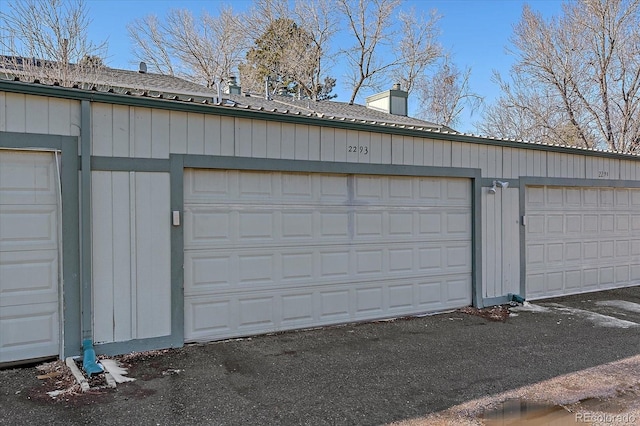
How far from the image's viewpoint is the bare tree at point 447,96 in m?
22.9

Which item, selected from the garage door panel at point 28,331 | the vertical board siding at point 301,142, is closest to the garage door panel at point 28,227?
the garage door panel at point 28,331

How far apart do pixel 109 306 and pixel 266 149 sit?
7.89 feet

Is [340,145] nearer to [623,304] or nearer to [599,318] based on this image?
[599,318]

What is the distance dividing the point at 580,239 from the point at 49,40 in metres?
12.0

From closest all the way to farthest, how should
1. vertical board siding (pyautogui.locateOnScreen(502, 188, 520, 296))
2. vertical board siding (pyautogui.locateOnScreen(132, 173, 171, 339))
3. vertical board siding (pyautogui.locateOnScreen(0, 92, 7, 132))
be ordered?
vertical board siding (pyautogui.locateOnScreen(0, 92, 7, 132)) < vertical board siding (pyautogui.locateOnScreen(132, 173, 171, 339)) < vertical board siding (pyautogui.locateOnScreen(502, 188, 520, 296))

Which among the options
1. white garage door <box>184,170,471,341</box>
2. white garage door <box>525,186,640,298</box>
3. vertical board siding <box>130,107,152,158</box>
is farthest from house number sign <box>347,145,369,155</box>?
white garage door <box>525,186,640,298</box>

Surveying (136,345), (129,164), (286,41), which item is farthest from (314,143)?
(286,41)

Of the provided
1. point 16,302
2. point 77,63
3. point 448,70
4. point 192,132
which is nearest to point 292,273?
point 192,132

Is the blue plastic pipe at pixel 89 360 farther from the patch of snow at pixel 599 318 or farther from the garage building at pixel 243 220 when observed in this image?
the patch of snow at pixel 599 318

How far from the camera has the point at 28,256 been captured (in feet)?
14.8

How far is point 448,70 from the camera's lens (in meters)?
23.1

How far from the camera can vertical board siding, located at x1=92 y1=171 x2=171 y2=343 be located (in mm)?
4738

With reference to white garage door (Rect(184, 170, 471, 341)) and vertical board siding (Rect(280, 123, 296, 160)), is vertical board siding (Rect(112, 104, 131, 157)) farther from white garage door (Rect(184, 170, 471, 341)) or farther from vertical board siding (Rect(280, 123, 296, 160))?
vertical board siding (Rect(280, 123, 296, 160))

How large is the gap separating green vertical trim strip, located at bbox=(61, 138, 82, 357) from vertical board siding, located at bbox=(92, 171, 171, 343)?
0.51 ft
